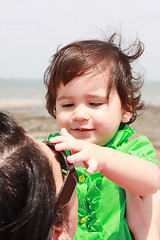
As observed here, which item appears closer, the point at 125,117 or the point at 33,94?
the point at 125,117

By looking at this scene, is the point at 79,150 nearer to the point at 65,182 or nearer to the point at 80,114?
the point at 65,182

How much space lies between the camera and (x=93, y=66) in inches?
103

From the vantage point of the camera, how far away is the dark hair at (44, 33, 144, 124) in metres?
2.62

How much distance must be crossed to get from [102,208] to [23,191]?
125 centimetres

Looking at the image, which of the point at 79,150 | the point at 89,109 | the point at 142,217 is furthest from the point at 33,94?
the point at 79,150

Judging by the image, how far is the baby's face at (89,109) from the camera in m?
2.52

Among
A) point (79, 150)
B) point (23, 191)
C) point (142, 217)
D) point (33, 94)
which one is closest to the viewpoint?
point (23, 191)

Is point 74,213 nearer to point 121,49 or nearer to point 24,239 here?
point 24,239

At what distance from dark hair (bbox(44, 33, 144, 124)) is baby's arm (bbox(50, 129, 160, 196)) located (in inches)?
28.0

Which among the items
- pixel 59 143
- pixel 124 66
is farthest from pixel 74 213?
pixel 124 66

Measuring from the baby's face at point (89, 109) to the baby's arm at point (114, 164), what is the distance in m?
0.48

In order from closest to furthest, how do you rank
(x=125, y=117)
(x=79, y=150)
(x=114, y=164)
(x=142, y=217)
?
(x=79, y=150), (x=114, y=164), (x=142, y=217), (x=125, y=117)

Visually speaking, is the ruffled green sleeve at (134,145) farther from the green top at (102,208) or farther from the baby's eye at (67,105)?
the baby's eye at (67,105)

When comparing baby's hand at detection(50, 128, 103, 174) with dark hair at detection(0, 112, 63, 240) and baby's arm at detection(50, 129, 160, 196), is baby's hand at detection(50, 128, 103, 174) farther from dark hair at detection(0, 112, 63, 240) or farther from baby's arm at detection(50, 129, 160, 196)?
dark hair at detection(0, 112, 63, 240)
